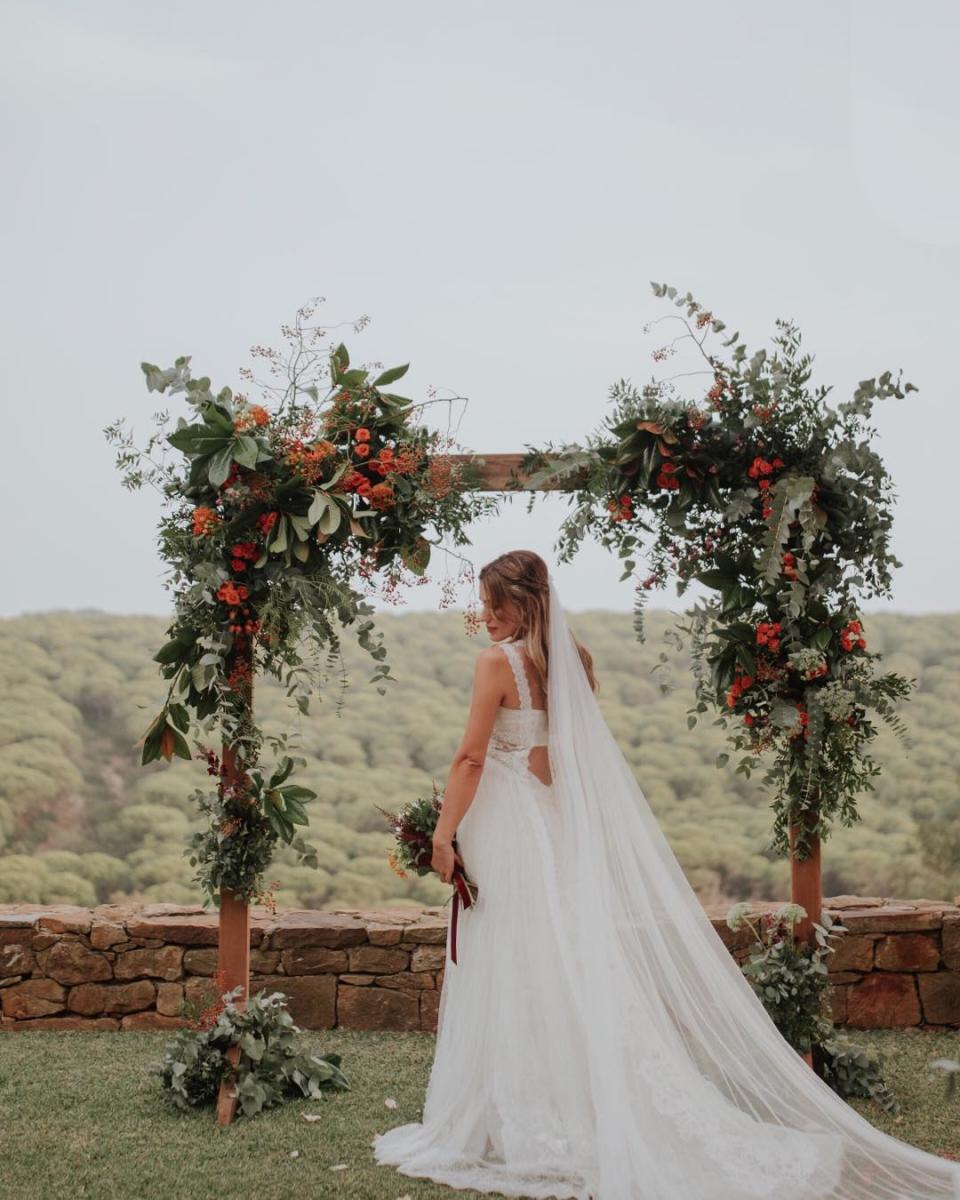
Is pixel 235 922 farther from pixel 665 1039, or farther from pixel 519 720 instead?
pixel 665 1039

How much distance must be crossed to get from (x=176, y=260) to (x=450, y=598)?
12.1 meters

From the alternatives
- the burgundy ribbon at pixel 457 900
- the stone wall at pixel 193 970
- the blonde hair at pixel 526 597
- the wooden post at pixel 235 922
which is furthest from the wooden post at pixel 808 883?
the wooden post at pixel 235 922

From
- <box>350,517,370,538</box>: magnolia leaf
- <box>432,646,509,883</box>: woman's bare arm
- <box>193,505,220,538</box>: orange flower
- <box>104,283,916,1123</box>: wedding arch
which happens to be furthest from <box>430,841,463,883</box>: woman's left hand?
<box>193,505,220,538</box>: orange flower

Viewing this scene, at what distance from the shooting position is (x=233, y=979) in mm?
4746

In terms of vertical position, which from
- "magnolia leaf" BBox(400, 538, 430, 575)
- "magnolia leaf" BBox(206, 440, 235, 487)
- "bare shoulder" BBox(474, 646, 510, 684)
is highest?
"magnolia leaf" BBox(206, 440, 235, 487)

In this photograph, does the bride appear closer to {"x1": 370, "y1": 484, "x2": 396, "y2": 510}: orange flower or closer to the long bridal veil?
the long bridal veil

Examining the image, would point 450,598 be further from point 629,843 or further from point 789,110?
point 789,110

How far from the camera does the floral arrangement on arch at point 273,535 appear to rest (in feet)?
14.8

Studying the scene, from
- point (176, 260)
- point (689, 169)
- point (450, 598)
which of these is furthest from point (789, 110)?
point (450, 598)

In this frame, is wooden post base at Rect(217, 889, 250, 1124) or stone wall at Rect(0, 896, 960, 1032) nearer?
wooden post base at Rect(217, 889, 250, 1124)

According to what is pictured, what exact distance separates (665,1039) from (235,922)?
1.78 m

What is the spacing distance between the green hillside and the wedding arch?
33.3 feet

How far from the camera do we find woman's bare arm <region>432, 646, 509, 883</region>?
4129mm

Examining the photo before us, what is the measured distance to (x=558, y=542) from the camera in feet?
16.0
